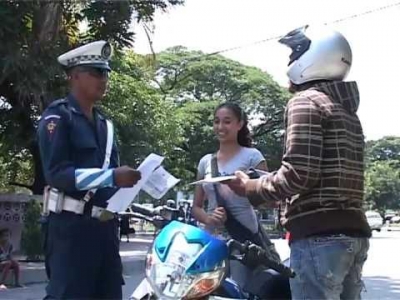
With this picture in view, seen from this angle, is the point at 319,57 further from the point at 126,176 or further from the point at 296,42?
the point at 126,176

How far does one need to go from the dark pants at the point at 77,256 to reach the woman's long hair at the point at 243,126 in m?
1.11

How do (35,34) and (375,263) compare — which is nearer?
(35,34)

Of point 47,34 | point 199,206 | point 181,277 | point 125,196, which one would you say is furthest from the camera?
point 47,34

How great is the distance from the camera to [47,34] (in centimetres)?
1219

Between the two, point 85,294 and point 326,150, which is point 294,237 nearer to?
point 326,150

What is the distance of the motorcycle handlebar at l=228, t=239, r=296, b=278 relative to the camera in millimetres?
2809

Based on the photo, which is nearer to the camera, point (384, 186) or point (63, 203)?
point (63, 203)

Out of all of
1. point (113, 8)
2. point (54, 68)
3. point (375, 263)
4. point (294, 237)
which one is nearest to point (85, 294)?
point (294, 237)

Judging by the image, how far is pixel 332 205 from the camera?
2.83 meters

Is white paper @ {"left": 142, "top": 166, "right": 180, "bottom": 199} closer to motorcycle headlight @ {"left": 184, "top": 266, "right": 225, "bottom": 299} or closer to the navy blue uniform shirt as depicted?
the navy blue uniform shirt

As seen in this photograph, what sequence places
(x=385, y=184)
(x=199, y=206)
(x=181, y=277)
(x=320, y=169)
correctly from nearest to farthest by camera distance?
(x=181, y=277)
(x=320, y=169)
(x=199, y=206)
(x=385, y=184)

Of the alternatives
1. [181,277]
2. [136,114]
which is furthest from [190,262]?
[136,114]

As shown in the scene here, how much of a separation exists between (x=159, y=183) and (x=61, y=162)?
47cm

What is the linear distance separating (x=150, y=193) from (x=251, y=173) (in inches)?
18.3
